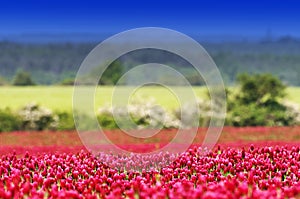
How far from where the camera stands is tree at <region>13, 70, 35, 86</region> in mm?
91125

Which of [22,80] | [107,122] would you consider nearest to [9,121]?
[107,122]

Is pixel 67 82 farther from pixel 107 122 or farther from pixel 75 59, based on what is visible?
pixel 107 122

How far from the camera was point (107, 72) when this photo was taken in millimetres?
75625

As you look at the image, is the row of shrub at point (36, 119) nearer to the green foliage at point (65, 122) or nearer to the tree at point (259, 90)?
the green foliage at point (65, 122)

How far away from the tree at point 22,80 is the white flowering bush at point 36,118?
56.9 metres

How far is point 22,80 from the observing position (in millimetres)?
92188

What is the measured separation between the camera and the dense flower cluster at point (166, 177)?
7.89m

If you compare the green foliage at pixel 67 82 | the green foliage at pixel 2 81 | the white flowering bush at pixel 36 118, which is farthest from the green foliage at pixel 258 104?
the green foliage at pixel 2 81

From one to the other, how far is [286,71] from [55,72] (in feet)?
150

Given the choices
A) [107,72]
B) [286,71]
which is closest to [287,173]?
[107,72]

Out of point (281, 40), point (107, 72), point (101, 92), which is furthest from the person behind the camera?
point (281, 40)

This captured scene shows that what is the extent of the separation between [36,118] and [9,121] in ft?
6.04

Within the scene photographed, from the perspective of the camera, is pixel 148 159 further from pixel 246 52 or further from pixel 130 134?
pixel 246 52

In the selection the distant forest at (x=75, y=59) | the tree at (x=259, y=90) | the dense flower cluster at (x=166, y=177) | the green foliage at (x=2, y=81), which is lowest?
the dense flower cluster at (x=166, y=177)
